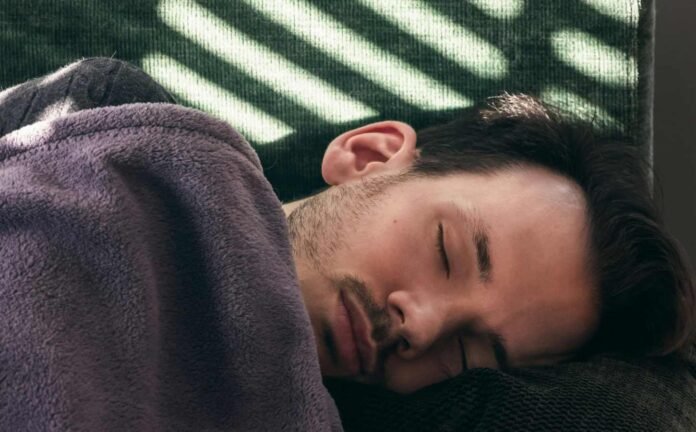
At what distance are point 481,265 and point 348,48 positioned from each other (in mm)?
441

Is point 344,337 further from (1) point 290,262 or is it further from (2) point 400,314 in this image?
(1) point 290,262

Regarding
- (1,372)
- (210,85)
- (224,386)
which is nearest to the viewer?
(1,372)

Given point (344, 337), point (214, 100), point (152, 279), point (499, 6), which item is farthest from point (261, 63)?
point (152, 279)

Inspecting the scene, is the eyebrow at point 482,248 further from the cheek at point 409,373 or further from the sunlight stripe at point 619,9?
the sunlight stripe at point 619,9

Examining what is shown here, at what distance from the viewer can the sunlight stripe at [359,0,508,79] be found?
1.17 m

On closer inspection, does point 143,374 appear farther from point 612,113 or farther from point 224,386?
point 612,113

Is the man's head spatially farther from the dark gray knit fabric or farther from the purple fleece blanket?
the purple fleece blanket

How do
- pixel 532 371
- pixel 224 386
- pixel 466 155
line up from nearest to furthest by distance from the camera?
1. pixel 224 386
2. pixel 532 371
3. pixel 466 155

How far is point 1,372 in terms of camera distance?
0.56 meters

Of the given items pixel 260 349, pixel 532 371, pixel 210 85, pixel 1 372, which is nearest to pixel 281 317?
pixel 260 349

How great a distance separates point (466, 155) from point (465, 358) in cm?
28

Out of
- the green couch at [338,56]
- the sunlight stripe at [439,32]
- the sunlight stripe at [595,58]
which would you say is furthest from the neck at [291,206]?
the sunlight stripe at [595,58]

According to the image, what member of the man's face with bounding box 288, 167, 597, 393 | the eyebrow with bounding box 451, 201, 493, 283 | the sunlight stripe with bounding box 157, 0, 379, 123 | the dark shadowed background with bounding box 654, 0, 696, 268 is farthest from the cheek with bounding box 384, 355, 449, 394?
the dark shadowed background with bounding box 654, 0, 696, 268

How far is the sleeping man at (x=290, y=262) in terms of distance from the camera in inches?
23.9
